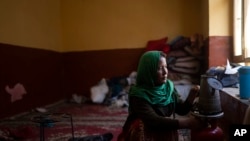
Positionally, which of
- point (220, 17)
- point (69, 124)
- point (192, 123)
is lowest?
point (69, 124)

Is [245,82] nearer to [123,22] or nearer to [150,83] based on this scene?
[150,83]

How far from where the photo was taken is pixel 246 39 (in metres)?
3.09

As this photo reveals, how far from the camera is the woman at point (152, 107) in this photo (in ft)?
5.06

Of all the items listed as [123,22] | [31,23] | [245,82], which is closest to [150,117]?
[245,82]

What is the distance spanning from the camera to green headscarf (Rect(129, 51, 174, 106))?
1592 millimetres

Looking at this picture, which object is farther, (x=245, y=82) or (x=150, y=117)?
(x=245, y=82)

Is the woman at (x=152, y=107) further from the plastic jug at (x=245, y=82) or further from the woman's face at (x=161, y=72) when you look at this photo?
the plastic jug at (x=245, y=82)

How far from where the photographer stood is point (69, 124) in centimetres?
323

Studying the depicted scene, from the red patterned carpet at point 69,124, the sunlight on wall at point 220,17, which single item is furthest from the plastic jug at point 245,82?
the sunlight on wall at point 220,17

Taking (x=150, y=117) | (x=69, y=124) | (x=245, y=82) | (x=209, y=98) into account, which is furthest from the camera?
(x=69, y=124)

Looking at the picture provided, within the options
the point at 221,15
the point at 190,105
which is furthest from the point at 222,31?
the point at 190,105

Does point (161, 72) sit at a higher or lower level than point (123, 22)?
lower

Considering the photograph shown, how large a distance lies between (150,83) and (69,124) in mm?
1851

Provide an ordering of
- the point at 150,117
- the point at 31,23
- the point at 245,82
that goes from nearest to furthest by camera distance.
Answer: the point at 150,117 < the point at 245,82 < the point at 31,23
